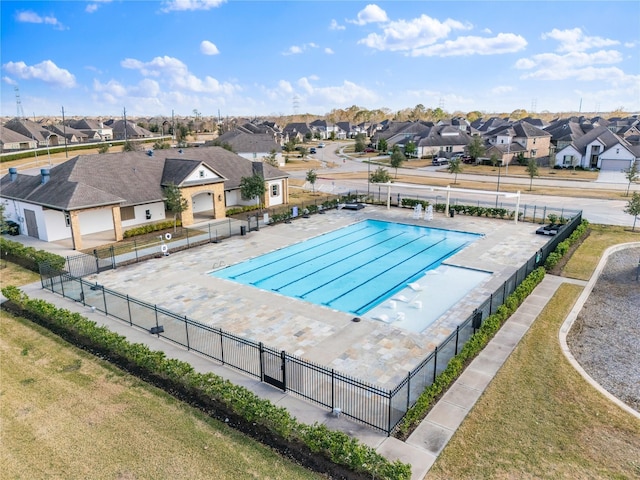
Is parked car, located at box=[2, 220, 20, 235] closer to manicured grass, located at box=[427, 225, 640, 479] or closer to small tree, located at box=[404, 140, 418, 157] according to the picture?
manicured grass, located at box=[427, 225, 640, 479]

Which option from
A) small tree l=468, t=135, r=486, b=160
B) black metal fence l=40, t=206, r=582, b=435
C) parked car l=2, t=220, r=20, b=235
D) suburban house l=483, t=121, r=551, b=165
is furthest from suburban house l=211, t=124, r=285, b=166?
black metal fence l=40, t=206, r=582, b=435

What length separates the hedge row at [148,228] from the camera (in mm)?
31547

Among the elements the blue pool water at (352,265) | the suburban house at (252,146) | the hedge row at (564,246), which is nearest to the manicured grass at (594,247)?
the hedge row at (564,246)

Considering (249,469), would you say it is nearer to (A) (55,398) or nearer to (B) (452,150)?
(A) (55,398)

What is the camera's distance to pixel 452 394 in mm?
13586

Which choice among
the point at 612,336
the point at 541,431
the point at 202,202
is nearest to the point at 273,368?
the point at 541,431

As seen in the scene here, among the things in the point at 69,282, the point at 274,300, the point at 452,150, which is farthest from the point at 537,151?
the point at 69,282

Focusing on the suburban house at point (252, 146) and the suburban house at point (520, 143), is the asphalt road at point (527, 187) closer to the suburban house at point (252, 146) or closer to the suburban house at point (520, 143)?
the suburban house at point (252, 146)

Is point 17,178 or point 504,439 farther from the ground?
point 17,178

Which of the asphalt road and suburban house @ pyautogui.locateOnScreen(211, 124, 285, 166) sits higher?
suburban house @ pyautogui.locateOnScreen(211, 124, 285, 166)

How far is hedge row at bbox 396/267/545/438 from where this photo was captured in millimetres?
12203

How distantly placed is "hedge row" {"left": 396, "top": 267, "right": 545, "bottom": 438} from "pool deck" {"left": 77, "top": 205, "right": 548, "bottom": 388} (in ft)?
4.52

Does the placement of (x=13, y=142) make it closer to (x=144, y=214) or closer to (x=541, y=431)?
(x=144, y=214)

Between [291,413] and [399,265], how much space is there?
15.9 meters
